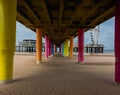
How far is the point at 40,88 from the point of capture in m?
11.9

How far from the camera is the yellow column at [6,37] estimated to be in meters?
13.5

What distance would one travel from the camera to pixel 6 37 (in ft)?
44.5

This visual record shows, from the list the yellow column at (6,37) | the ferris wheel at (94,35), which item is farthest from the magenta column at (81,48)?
the ferris wheel at (94,35)

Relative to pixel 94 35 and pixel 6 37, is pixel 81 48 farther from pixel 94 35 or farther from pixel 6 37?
pixel 94 35

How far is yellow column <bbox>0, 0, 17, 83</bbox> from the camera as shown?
1353 centimetres

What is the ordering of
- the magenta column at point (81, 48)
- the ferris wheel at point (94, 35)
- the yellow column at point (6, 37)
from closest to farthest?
1. the yellow column at point (6, 37)
2. the magenta column at point (81, 48)
3. the ferris wheel at point (94, 35)

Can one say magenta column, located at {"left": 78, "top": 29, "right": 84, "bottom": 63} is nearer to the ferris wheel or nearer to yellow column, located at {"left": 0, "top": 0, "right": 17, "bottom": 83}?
yellow column, located at {"left": 0, "top": 0, "right": 17, "bottom": 83}

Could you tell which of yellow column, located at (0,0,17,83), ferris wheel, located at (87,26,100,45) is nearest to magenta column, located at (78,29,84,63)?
yellow column, located at (0,0,17,83)

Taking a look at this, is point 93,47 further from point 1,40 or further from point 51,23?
point 1,40

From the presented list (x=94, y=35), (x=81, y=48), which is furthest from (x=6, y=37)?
(x=94, y=35)

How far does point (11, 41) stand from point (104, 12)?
10492 millimetres

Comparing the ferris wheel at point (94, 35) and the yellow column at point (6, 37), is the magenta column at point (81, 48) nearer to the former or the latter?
the yellow column at point (6, 37)

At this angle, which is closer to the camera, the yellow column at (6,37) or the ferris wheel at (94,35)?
the yellow column at (6,37)

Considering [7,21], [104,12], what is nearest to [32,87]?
[7,21]
